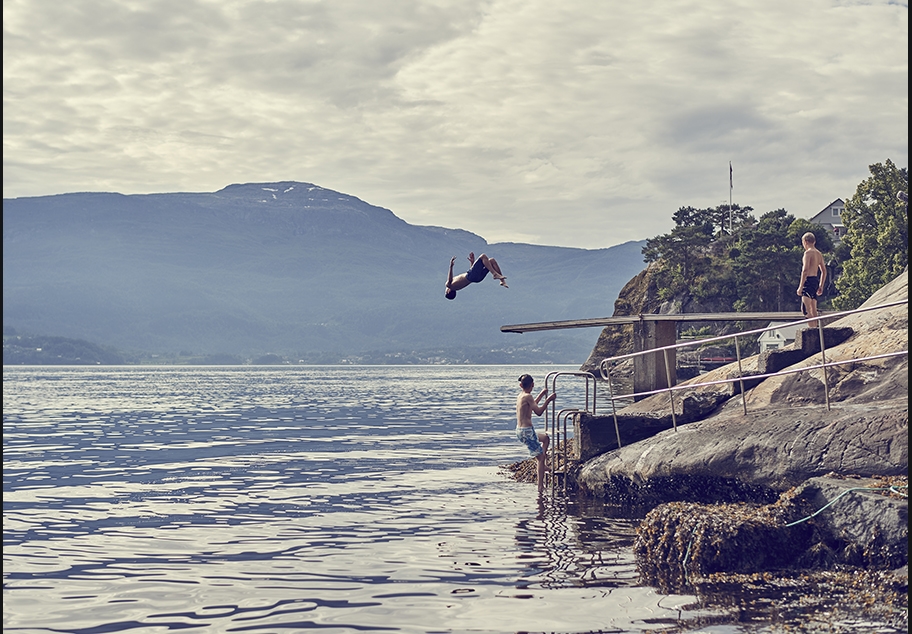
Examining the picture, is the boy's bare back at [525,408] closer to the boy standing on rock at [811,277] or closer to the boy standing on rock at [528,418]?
the boy standing on rock at [528,418]

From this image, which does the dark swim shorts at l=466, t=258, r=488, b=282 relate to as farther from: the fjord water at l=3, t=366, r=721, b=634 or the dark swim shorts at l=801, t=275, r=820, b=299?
the dark swim shorts at l=801, t=275, r=820, b=299

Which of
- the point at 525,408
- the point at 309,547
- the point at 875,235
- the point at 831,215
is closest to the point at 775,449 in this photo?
the point at 525,408

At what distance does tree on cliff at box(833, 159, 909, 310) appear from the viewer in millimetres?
71375

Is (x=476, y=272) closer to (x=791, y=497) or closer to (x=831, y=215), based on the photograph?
(x=791, y=497)

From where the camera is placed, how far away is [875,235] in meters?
74.8

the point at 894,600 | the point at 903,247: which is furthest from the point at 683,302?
the point at 894,600

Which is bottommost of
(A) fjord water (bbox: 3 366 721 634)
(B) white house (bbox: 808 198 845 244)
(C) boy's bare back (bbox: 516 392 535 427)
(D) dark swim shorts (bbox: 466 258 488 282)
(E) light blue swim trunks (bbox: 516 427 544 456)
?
(A) fjord water (bbox: 3 366 721 634)

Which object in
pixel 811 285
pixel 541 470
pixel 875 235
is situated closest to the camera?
pixel 541 470

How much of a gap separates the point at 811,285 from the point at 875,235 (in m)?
62.9

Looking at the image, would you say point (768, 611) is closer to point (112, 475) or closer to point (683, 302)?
point (112, 475)

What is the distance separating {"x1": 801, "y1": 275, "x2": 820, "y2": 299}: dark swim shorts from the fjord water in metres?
6.44

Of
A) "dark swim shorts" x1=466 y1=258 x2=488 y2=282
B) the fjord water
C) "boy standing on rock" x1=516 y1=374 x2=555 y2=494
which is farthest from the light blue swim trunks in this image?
"dark swim shorts" x1=466 y1=258 x2=488 y2=282

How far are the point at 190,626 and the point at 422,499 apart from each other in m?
9.35

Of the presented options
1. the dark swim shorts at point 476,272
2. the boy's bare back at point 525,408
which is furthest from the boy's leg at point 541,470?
the dark swim shorts at point 476,272
